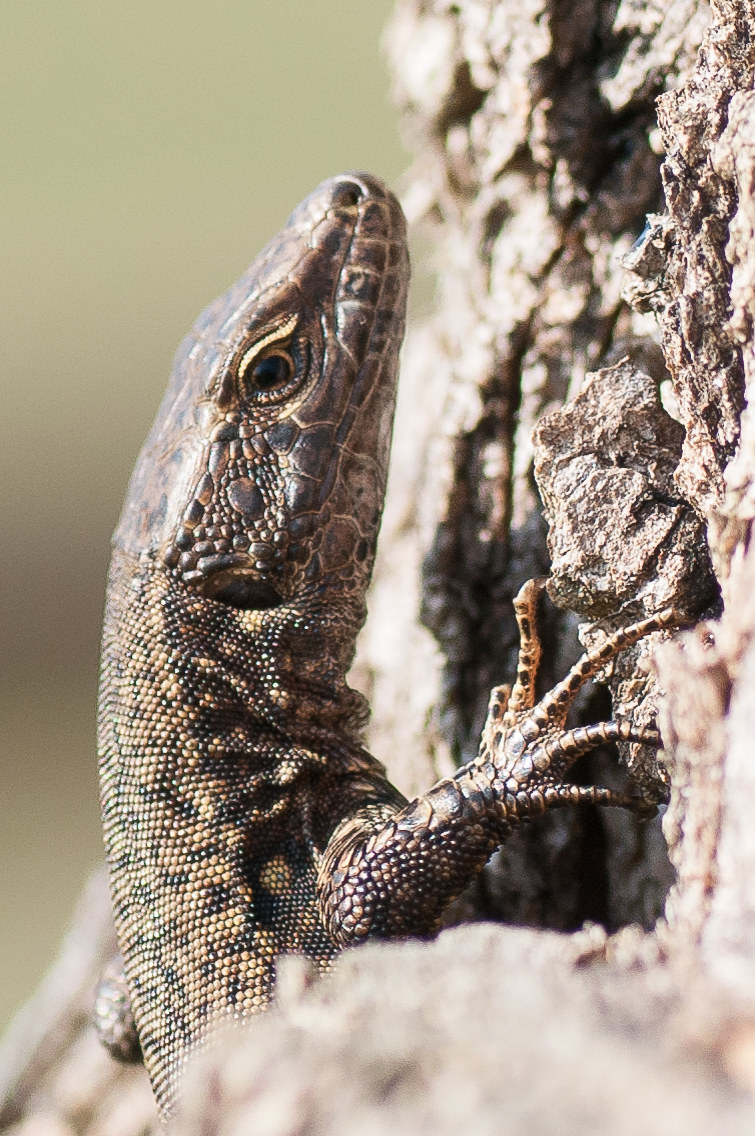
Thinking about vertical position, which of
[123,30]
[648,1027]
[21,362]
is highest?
[123,30]

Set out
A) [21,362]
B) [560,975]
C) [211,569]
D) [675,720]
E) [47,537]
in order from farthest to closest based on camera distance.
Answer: [21,362] < [47,537] < [211,569] < [675,720] < [560,975]

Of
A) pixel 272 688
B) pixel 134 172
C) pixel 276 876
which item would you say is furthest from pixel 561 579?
pixel 134 172

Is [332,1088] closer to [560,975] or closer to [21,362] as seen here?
[560,975]

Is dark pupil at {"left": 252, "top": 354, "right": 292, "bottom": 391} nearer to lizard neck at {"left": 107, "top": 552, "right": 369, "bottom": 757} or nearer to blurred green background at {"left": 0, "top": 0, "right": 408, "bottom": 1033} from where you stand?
lizard neck at {"left": 107, "top": 552, "right": 369, "bottom": 757}

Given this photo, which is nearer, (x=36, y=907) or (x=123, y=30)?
(x=36, y=907)

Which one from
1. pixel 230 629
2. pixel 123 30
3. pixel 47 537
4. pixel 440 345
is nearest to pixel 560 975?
pixel 230 629

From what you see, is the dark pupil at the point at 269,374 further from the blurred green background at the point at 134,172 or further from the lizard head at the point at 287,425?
the blurred green background at the point at 134,172

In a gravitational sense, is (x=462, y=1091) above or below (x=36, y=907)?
above
